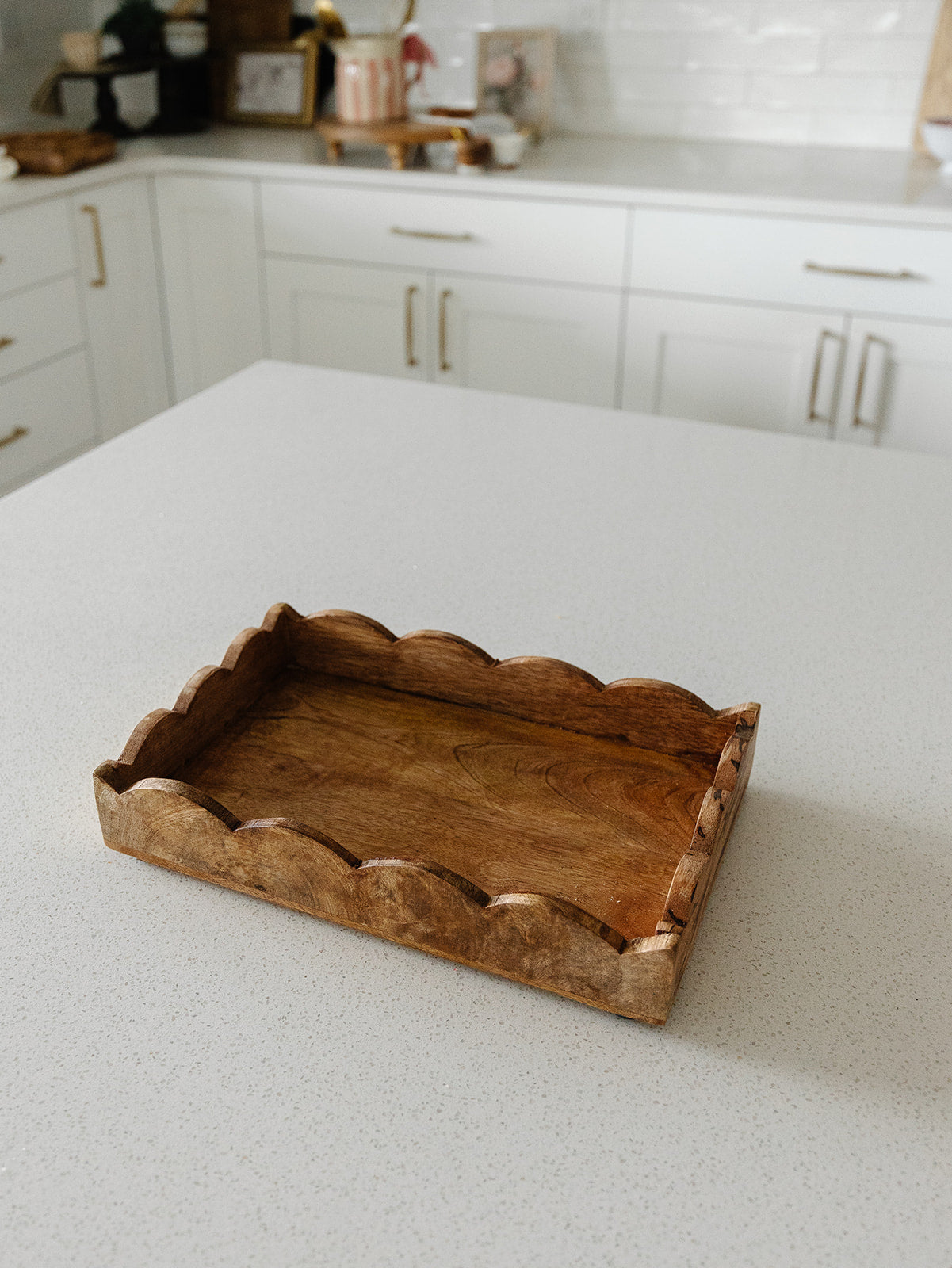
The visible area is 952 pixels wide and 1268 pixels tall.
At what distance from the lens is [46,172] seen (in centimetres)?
269

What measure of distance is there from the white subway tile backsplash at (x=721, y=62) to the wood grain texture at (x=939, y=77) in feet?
0.07

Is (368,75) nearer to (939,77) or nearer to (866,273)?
(866,273)

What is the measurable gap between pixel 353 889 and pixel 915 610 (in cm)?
63

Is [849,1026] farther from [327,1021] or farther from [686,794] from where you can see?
[327,1021]

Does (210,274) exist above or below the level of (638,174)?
below

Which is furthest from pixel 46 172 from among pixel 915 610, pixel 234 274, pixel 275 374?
pixel 915 610

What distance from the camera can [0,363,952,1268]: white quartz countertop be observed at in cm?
52

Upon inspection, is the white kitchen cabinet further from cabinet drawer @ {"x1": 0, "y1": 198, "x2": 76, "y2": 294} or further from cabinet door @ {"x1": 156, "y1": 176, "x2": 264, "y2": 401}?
cabinet drawer @ {"x1": 0, "y1": 198, "x2": 76, "y2": 294}

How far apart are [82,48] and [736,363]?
6.45ft

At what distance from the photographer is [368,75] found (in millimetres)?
2787

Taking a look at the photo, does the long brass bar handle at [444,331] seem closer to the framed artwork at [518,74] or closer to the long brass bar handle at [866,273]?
the framed artwork at [518,74]

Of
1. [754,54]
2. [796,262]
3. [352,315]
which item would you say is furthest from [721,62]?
[352,315]

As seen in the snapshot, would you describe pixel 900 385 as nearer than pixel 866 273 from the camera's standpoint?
No

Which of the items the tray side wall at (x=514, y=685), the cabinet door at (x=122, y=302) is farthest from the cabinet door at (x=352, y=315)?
the tray side wall at (x=514, y=685)
